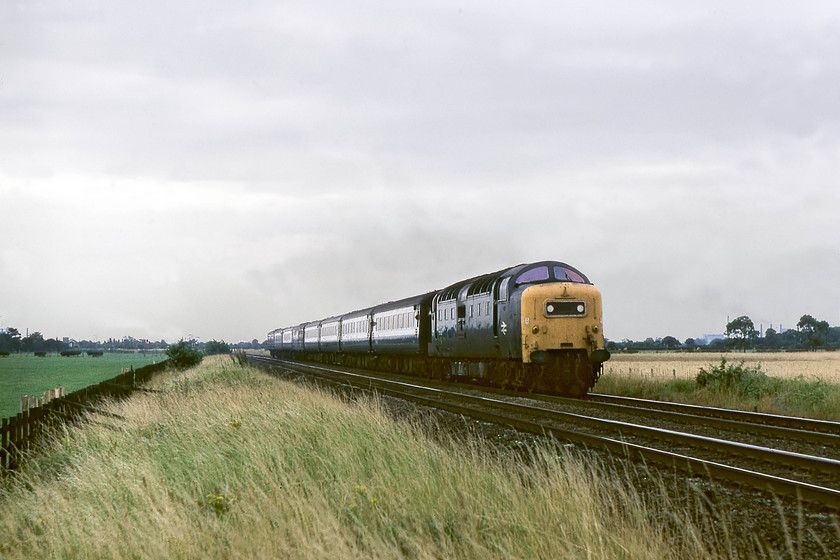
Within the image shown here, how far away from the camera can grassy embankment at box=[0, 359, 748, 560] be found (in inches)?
218

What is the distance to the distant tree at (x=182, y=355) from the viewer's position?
58.6m

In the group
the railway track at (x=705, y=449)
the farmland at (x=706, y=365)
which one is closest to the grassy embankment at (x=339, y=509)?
the railway track at (x=705, y=449)

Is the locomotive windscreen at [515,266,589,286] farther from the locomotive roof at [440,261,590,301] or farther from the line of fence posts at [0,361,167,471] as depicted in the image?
the line of fence posts at [0,361,167,471]

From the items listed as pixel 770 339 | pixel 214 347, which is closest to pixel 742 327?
pixel 770 339

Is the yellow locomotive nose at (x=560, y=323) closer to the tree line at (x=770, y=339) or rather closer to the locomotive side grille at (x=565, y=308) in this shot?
the locomotive side grille at (x=565, y=308)

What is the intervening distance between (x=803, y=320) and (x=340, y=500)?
17398 centimetres

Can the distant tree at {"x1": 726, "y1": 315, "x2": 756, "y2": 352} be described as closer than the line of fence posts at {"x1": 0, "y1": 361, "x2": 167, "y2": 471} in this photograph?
No

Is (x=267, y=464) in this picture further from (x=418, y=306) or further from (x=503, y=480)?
(x=418, y=306)

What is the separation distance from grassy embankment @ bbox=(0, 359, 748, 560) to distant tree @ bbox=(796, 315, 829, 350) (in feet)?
546

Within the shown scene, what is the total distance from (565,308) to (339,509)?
15.4 meters

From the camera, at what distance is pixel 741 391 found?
832 inches

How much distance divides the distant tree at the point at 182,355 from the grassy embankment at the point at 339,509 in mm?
49663

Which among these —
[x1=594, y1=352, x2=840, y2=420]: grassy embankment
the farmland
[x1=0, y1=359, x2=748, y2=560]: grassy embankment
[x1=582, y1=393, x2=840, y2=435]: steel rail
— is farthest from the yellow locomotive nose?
[x1=0, y1=359, x2=748, y2=560]: grassy embankment

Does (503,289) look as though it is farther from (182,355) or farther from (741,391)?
(182,355)
